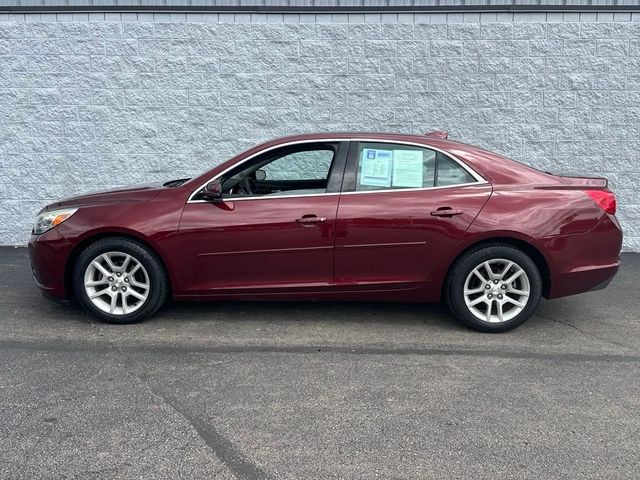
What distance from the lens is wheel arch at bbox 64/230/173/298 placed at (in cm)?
467

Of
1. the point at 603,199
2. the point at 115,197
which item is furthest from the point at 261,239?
the point at 603,199

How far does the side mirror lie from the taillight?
2.95 metres

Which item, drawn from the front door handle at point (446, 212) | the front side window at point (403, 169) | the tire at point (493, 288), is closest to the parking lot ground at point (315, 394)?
the tire at point (493, 288)

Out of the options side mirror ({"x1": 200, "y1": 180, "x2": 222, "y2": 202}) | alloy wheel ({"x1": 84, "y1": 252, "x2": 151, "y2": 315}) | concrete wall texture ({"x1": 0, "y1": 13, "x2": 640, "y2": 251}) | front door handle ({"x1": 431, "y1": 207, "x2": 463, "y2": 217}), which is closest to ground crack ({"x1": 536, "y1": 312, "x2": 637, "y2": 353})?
front door handle ({"x1": 431, "y1": 207, "x2": 463, "y2": 217})

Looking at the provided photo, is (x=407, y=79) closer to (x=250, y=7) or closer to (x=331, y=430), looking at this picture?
(x=250, y=7)

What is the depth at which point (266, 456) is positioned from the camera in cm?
294

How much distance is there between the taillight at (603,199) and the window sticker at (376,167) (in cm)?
160

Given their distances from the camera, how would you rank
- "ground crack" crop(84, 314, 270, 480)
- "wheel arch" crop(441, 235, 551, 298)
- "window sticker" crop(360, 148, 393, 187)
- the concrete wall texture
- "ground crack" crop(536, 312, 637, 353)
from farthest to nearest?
the concrete wall texture
"window sticker" crop(360, 148, 393, 187)
"wheel arch" crop(441, 235, 551, 298)
"ground crack" crop(536, 312, 637, 353)
"ground crack" crop(84, 314, 270, 480)

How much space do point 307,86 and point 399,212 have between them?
Result: 3741 millimetres

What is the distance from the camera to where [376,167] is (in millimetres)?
4785

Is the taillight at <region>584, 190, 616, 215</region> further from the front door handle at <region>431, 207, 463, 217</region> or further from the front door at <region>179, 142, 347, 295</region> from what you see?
the front door at <region>179, 142, 347, 295</region>

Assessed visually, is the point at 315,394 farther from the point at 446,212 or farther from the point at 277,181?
the point at 277,181

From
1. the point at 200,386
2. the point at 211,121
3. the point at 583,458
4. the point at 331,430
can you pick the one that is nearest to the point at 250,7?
the point at 211,121

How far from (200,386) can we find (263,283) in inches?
47.3
